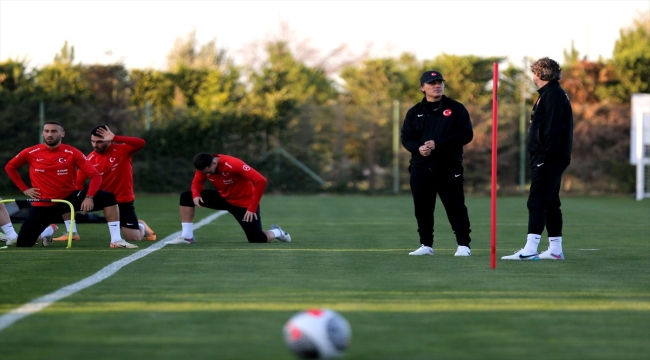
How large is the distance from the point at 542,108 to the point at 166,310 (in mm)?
4743

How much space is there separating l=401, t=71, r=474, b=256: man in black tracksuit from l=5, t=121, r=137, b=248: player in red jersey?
3451 millimetres

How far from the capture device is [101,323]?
5461 millimetres

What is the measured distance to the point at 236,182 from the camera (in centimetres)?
1165

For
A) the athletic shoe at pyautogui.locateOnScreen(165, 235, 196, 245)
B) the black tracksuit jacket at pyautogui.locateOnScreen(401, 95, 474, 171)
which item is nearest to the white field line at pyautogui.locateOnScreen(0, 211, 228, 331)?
the athletic shoe at pyautogui.locateOnScreen(165, 235, 196, 245)

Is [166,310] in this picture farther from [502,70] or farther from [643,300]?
[502,70]

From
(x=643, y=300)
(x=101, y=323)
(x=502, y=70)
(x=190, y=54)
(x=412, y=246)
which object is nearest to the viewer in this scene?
(x=101, y=323)

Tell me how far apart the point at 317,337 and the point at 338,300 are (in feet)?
6.51

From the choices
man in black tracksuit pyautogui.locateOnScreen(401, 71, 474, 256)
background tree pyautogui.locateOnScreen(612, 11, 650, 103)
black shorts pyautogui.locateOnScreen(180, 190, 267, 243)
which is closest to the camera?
man in black tracksuit pyautogui.locateOnScreen(401, 71, 474, 256)

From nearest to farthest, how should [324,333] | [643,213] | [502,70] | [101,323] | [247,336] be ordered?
[324,333] < [247,336] < [101,323] < [643,213] < [502,70]

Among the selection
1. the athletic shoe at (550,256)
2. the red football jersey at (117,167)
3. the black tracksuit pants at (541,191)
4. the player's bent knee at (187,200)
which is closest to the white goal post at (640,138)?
the red football jersey at (117,167)

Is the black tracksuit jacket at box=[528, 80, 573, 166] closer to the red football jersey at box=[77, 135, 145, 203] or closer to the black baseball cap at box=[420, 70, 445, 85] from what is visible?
the black baseball cap at box=[420, 70, 445, 85]

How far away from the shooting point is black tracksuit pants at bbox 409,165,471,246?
9.84 m

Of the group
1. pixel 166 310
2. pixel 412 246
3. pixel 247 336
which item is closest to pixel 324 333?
pixel 247 336

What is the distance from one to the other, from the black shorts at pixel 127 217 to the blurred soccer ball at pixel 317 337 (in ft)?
25.7
